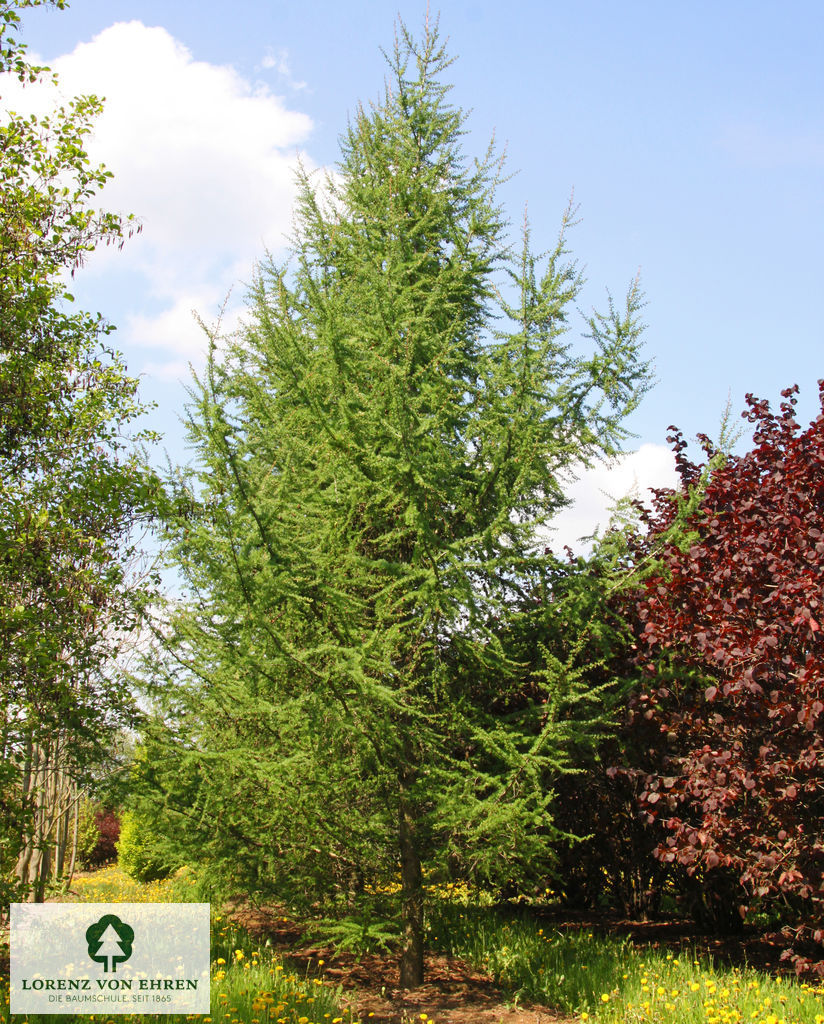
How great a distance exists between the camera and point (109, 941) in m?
6.21

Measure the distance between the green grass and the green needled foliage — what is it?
2.96 feet

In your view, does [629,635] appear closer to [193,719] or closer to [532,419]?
[532,419]

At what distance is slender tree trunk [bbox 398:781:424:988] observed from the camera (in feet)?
20.6

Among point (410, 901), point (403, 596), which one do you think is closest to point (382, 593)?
point (403, 596)

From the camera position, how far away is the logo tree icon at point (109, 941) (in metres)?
5.92

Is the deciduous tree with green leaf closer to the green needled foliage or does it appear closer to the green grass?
the green needled foliage

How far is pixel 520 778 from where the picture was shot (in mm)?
5766

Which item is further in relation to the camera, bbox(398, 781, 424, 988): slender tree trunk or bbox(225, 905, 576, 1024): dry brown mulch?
bbox(398, 781, 424, 988): slender tree trunk

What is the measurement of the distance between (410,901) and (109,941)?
8.38 ft

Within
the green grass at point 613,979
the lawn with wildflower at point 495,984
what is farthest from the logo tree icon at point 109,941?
the green grass at point 613,979

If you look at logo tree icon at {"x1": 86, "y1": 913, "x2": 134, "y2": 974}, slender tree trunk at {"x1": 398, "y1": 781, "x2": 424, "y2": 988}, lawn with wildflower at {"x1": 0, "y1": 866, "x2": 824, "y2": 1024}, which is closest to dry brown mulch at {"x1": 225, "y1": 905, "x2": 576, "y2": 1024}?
lawn with wildflower at {"x1": 0, "y1": 866, "x2": 824, "y2": 1024}

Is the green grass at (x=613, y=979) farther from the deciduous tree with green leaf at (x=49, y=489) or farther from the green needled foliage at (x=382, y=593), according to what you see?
the deciduous tree with green leaf at (x=49, y=489)

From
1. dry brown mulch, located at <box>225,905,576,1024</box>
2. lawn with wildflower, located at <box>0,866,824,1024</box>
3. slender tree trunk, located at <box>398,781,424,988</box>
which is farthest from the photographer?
slender tree trunk, located at <box>398,781,424,988</box>

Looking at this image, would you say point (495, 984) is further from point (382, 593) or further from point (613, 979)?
point (382, 593)
